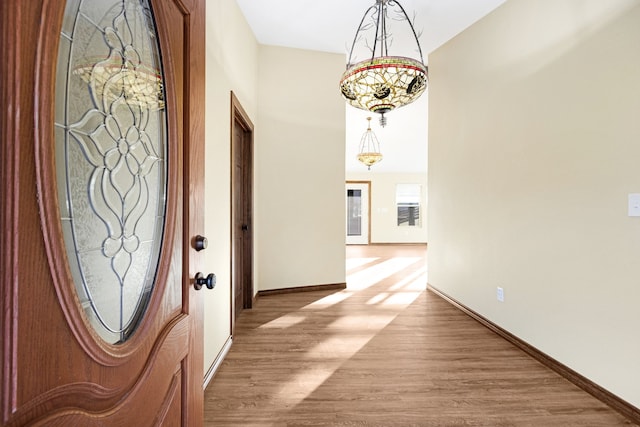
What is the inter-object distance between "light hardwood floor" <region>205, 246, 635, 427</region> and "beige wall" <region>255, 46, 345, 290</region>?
0.79m

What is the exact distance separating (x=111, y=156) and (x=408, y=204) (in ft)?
32.8

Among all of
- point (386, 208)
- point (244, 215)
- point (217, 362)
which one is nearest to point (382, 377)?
point (217, 362)

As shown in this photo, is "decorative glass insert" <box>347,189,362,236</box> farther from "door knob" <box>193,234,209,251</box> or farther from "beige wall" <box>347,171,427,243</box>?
"door knob" <box>193,234,209,251</box>

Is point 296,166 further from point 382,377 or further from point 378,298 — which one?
point 382,377

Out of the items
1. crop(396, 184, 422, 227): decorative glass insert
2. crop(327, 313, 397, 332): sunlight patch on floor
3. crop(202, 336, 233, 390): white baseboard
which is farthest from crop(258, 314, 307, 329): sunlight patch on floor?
crop(396, 184, 422, 227): decorative glass insert

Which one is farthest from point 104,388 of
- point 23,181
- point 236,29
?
point 236,29

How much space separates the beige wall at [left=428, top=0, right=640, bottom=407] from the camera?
180 centimetres

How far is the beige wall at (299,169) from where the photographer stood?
3.87 m

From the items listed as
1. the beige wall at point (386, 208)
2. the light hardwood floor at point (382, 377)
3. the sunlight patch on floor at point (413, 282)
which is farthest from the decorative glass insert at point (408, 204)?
the light hardwood floor at point (382, 377)

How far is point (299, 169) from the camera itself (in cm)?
399

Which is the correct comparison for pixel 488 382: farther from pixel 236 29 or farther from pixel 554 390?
pixel 236 29

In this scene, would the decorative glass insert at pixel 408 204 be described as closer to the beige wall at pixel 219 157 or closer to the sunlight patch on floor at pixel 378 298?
the sunlight patch on floor at pixel 378 298

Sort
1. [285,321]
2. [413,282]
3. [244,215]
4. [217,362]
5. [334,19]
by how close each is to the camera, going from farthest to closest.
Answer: [413,282], [244,215], [334,19], [285,321], [217,362]

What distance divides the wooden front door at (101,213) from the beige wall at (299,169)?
2817 mm
